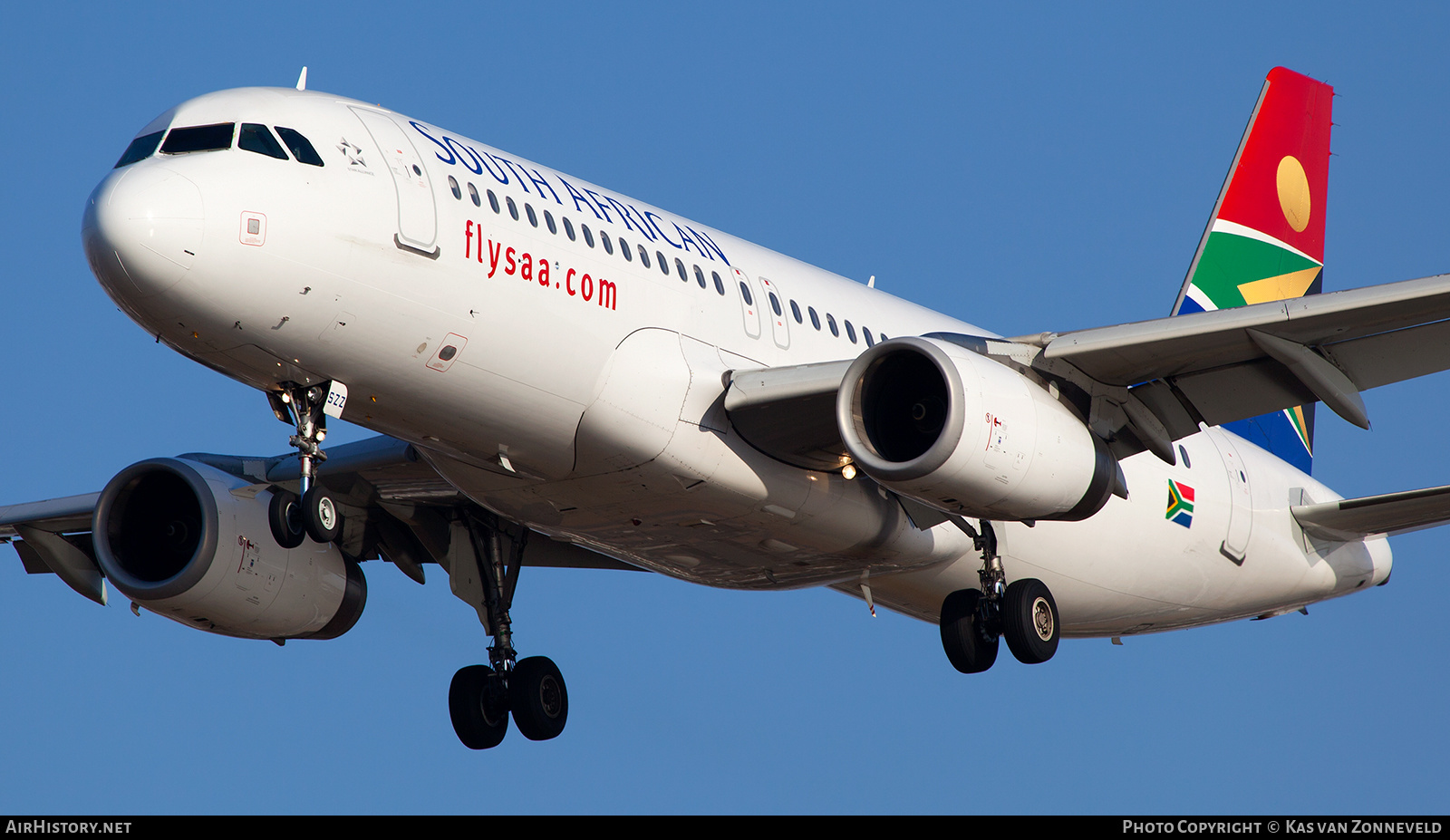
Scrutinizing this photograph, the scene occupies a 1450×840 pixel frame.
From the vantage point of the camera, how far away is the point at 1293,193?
33.2m

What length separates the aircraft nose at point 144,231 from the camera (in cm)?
1625

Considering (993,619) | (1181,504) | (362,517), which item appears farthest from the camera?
(1181,504)

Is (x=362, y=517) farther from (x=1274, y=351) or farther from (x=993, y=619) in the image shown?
(x=1274, y=351)

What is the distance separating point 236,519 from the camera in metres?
24.0

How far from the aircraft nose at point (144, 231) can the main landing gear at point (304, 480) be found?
2.00m

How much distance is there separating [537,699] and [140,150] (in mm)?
10097

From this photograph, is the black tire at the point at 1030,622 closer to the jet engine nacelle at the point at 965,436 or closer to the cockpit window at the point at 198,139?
the jet engine nacelle at the point at 965,436

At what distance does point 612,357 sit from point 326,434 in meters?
3.19

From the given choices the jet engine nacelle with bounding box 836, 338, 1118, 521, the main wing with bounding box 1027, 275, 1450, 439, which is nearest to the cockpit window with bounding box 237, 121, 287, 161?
the jet engine nacelle with bounding box 836, 338, 1118, 521

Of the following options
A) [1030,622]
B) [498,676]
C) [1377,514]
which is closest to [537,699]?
[498,676]

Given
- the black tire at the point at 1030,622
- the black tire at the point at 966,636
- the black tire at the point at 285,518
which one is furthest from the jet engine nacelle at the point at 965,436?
the black tire at the point at 285,518

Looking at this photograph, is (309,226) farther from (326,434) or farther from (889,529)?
(889,529)

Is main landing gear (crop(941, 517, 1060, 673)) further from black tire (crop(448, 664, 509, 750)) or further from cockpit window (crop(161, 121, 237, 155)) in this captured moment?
cockpit window (crop(161, 121, 237, 155))

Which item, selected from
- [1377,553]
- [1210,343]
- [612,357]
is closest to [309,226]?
[612,357]
